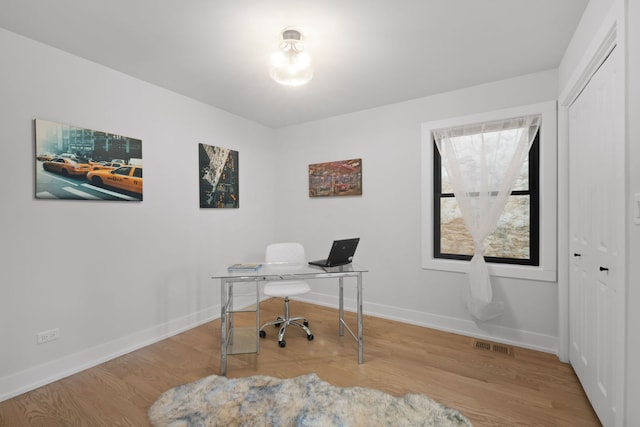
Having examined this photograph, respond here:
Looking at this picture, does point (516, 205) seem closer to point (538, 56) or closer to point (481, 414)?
point (538, 56)

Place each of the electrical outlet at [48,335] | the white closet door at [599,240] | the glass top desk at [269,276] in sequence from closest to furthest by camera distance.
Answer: the white closet door at [599,240] < the electrical outlet at [48,335] < the glass top desk at [269,276]

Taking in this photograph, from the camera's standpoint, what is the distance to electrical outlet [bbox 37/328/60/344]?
2.24 m

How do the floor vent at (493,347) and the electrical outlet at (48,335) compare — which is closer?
the electrical outlet at (48,335)

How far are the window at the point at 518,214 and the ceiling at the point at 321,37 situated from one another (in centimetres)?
46

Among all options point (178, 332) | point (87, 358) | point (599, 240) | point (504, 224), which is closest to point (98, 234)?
→ point (87, 358)

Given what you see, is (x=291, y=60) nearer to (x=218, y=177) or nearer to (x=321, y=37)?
(x=321, y=37)

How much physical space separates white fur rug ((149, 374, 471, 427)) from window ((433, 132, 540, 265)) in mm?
1749

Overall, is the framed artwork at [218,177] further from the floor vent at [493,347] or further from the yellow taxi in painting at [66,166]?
the floor vent at [493,347]

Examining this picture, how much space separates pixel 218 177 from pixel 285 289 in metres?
1.70

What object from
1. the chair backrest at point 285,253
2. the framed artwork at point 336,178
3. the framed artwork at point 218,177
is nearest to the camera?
the chair backrest at point 285,253

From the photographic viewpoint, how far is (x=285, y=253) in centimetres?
344

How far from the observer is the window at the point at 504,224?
114 inches

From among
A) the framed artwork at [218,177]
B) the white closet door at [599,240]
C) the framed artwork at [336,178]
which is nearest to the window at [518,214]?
the white closet door at [599,240]

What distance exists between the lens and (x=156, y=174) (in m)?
3.04
